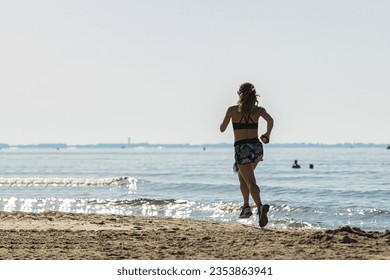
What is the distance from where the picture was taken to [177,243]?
31.1 ft

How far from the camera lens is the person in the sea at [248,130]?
1088 cm

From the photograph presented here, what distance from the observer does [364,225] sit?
674 inches

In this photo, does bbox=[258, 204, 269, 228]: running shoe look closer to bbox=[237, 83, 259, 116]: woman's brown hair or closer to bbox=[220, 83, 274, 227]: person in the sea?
bbox=[220, 83, 274, 227]: person in the sea

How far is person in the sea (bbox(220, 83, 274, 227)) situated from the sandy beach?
28.8 inches

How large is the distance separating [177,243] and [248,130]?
2.49 metres

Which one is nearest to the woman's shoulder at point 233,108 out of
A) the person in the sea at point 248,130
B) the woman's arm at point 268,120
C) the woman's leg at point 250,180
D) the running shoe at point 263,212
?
the person in the sea at point 248,130

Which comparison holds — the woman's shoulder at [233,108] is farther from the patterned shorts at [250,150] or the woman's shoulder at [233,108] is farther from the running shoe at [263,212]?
the running shoe at [263,212]

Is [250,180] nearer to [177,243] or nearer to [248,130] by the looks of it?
[248,130]

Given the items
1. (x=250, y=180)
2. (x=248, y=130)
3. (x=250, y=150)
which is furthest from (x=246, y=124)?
(x=250, y=180)

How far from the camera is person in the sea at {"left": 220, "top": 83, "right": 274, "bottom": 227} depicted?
1088cm

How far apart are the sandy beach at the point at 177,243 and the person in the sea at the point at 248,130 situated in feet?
2.40

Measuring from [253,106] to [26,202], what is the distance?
14.8 metres
